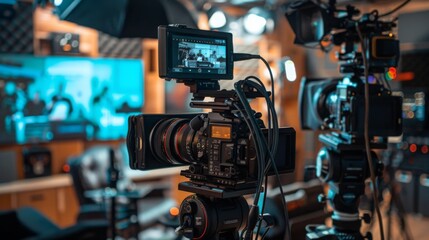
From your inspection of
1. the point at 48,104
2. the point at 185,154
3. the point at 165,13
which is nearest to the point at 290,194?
the point at 185,154

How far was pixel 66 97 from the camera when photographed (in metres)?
4.88

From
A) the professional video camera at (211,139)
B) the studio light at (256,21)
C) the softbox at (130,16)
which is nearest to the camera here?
the professional video camera at (211,139)

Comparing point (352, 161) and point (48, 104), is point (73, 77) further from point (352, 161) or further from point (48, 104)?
point (352, 161)

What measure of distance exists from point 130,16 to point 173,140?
1.39m

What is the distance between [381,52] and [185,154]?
96 cm

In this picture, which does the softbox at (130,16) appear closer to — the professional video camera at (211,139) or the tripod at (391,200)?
the professional video camera at (211,139)

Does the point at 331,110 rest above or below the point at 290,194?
above

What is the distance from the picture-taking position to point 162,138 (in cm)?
151

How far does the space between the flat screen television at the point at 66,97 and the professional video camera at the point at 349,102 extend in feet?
10.6

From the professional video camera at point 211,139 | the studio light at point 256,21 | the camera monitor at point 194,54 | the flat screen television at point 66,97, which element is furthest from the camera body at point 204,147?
the studio light at point 256,21

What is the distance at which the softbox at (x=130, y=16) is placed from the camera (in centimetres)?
229

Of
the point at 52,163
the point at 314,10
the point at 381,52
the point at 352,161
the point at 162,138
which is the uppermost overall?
the point at 314,10

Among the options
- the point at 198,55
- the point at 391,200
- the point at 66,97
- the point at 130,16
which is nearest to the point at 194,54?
the point at 198,55

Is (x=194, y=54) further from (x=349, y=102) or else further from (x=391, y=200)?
(x=391, y=200)
